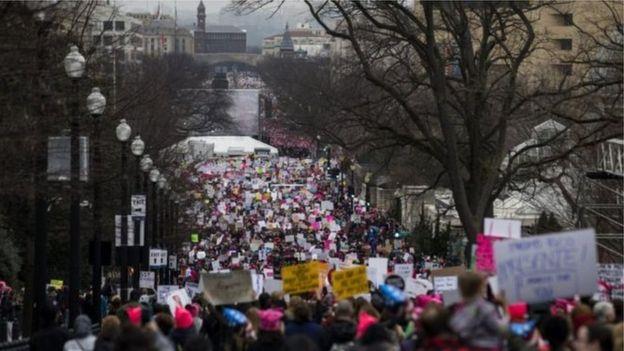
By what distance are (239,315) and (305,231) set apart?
66.0m

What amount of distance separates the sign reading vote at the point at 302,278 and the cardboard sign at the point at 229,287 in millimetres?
442

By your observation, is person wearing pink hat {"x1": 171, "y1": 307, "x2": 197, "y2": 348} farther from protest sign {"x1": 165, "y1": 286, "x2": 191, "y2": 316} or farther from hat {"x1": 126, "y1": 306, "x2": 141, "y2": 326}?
protest sign {"x1": 165, "y1": 286, "x2": 191, "y2": 316}

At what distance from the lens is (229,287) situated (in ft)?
76.4

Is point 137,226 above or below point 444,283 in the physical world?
below

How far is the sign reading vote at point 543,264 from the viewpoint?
16.3 metres

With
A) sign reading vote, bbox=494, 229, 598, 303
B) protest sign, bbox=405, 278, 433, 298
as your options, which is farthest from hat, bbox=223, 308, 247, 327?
protest sign, bbox=405, 278, 433, 298

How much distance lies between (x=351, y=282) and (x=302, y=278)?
1424mm

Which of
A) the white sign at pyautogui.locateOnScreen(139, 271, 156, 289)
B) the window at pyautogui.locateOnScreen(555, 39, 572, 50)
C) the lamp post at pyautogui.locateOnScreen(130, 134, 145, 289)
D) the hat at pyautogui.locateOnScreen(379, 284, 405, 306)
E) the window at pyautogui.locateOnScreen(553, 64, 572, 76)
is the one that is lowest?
the white sign at pyautogui.locateOnScreen(139, 271, 156, 289)

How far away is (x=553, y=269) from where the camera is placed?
16.5 m

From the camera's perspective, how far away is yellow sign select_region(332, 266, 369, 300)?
21.8 meters

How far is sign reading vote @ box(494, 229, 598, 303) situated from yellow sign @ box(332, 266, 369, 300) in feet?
17.7

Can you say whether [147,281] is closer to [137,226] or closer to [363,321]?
[137,226]

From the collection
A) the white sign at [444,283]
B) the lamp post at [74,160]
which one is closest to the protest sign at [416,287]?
the white sign at [444,283]

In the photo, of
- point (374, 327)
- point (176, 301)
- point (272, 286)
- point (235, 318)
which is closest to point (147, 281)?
point (272, 286)
